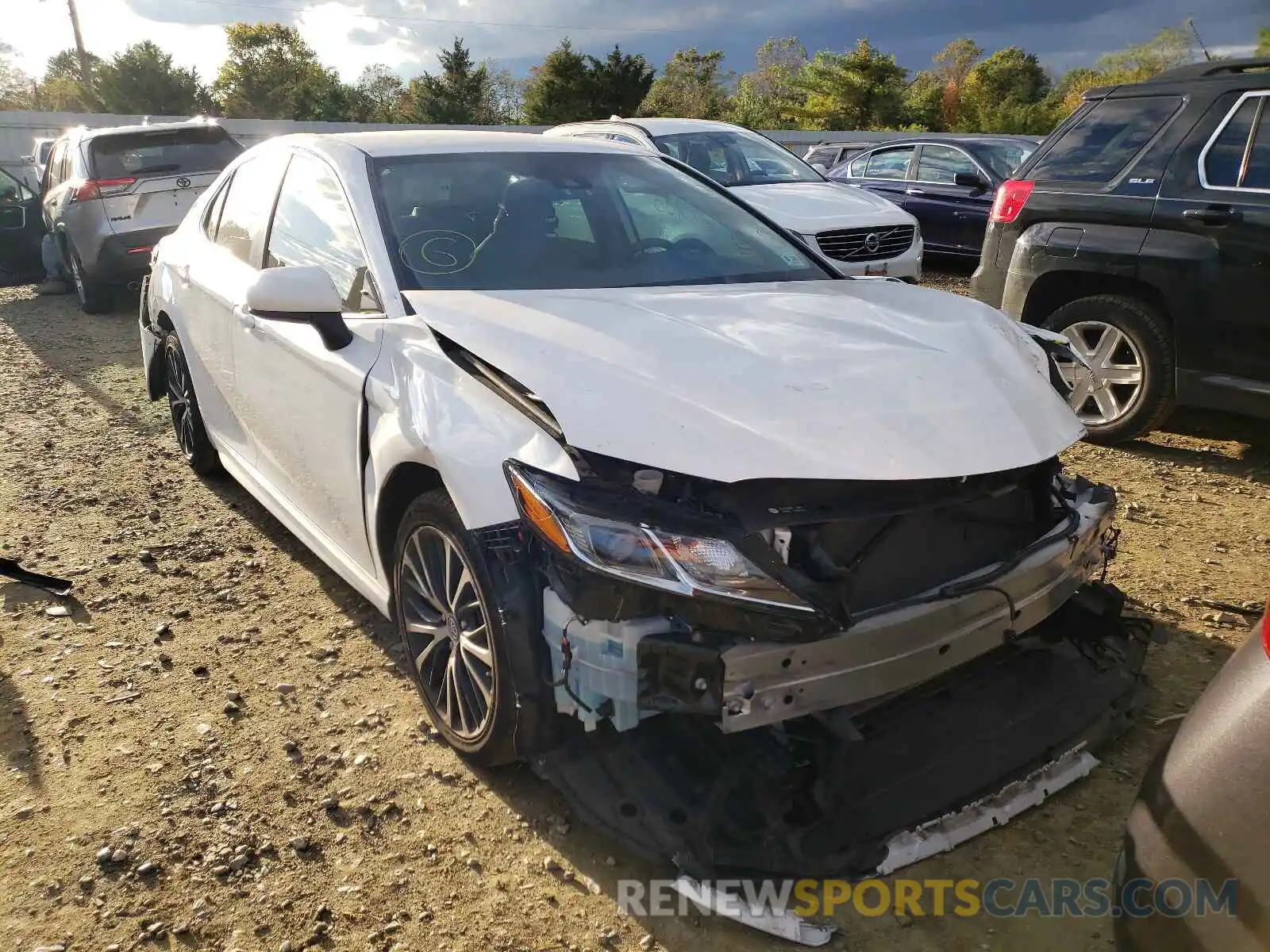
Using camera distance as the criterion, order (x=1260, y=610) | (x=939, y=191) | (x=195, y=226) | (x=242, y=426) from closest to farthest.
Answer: (x=1260, y=610) → (x=242, y=426) → (x=195, y=226) → (x=939, y=191)

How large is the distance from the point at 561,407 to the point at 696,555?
48cm

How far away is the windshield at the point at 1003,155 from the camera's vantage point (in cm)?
1068

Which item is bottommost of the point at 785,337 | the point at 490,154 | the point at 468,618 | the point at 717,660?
the point at 468,618

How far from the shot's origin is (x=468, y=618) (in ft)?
8.25

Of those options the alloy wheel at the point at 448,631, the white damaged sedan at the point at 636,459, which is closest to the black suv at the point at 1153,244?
the white damaged sedan at the point at 636,459

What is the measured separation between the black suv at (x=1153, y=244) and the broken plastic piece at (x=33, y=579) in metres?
4.61

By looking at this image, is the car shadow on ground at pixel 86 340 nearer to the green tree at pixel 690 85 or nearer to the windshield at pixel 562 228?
the windshield at pixel 562 228

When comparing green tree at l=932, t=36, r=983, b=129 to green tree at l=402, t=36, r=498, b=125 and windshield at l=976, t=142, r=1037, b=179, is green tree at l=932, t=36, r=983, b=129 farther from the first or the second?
windshield at l=976, t=142, r=1037, b=179

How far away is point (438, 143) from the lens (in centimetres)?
346

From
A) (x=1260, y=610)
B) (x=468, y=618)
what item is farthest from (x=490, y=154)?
(x=1260, y=610)

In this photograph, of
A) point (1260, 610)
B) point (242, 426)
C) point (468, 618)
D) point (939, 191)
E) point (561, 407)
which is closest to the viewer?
point (561, 407)

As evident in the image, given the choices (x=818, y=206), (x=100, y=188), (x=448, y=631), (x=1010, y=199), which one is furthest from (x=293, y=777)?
(x=100, y=188)

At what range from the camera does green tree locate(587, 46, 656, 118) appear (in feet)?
141

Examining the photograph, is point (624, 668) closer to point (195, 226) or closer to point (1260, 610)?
point (1260, 610)
